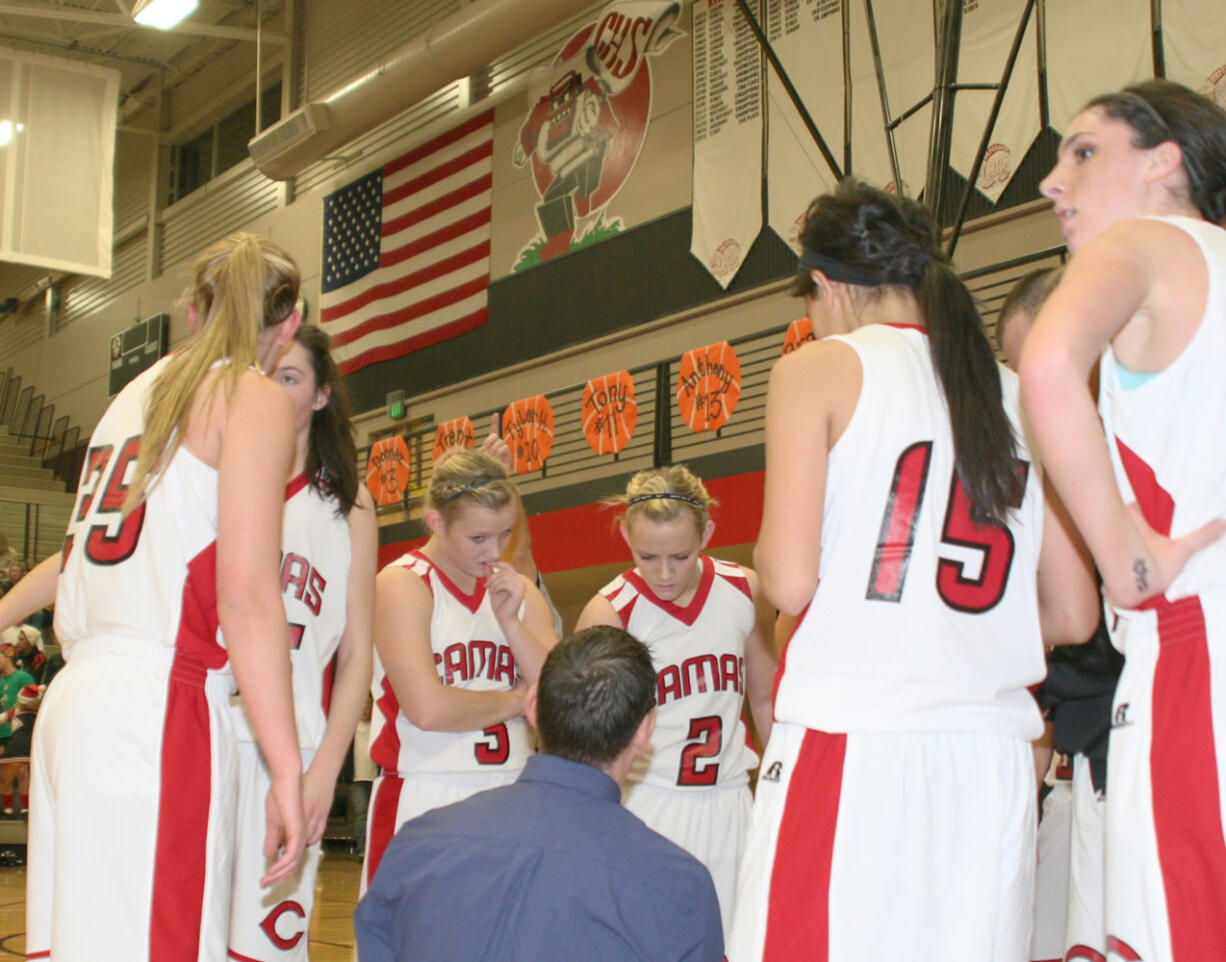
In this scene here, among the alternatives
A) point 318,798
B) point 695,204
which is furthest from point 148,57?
point 318,798

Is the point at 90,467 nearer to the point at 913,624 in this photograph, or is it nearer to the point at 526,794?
the point at 526,794

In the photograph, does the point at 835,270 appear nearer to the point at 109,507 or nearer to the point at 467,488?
the point at 109,507

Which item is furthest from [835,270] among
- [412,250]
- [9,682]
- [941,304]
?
[412,250]

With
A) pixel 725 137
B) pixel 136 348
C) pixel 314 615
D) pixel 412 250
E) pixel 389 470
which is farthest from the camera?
pixel 136 348

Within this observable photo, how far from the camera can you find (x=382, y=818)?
12.6 feet

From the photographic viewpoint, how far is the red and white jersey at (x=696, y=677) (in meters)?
4.22

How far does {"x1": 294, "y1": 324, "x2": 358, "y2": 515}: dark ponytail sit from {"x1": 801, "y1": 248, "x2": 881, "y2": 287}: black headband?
115 centimetres

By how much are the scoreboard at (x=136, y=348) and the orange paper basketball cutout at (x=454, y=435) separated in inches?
265

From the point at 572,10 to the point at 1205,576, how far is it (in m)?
12.6

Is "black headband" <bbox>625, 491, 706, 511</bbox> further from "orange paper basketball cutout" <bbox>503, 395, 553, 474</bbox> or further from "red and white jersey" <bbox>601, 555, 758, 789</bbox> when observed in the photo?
"orange paper basketball cutout" <bbox>503, 395, 553, 474</bbox>

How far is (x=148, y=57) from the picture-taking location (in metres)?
20.3

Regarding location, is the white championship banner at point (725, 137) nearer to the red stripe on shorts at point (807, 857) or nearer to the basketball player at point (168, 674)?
the basketball player at point (168, 674)

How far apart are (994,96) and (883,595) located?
9.08 metres

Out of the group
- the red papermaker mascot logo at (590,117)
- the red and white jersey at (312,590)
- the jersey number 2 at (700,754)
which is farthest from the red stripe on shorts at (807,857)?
the red papermaker mascot logo at (590,117)
